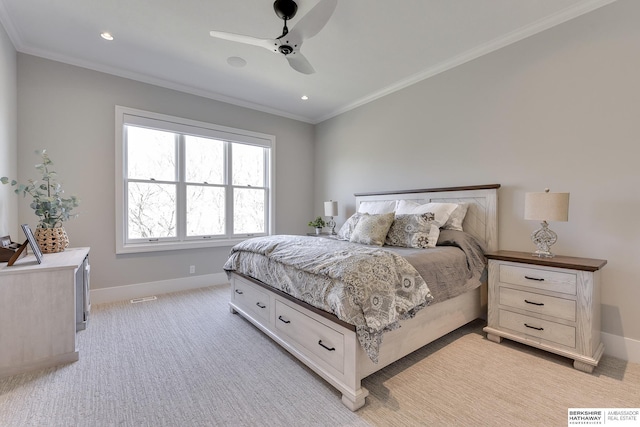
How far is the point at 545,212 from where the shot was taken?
2.18 meters

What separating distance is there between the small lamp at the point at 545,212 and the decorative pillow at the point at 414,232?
773 millimetres

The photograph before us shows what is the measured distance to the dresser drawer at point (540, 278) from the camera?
6.68 feet

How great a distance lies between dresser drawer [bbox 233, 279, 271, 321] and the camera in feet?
8.14

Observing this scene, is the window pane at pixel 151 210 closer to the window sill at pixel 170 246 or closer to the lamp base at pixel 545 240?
the window sill at pixel 170 246

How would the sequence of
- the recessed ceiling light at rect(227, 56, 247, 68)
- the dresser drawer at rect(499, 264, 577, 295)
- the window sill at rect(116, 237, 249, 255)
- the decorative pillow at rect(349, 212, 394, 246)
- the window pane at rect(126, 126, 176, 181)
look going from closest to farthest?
the dresser drawer at rect(499, 264, 577, 295) < the decorative pillow at rect(349, 212, 394, 246) < the recessed ceiling light at rect(227, 56, 247, 68) < the window sill at rect(116, 237, 249, 255) < the window pane at rect(126, 126, 176, 181)

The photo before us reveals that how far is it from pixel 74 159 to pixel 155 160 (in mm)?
857

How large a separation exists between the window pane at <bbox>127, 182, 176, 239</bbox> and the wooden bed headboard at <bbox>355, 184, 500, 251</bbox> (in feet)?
11.5

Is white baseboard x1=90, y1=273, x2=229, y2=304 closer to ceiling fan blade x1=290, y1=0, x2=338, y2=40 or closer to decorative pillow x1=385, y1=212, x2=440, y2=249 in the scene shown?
decorative pillow x1=385, y1=212, x2=440, y2=249

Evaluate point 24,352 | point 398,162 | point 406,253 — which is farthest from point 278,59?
point 24,352

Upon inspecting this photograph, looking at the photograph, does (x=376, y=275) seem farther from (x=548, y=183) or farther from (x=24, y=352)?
(x=24, y=352)

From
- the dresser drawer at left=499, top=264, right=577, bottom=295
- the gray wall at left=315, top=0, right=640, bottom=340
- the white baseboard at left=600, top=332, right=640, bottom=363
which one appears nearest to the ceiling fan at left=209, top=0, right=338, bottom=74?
the gray wall at left=315, top=0, right=640, bottom=340

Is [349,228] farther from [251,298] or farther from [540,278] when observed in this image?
[540,278]

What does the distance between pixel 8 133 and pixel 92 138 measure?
72 centimetres

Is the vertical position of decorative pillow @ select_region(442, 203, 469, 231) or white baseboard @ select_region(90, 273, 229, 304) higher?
decorative pillow @ select_region(442, 203, 469, 231)
